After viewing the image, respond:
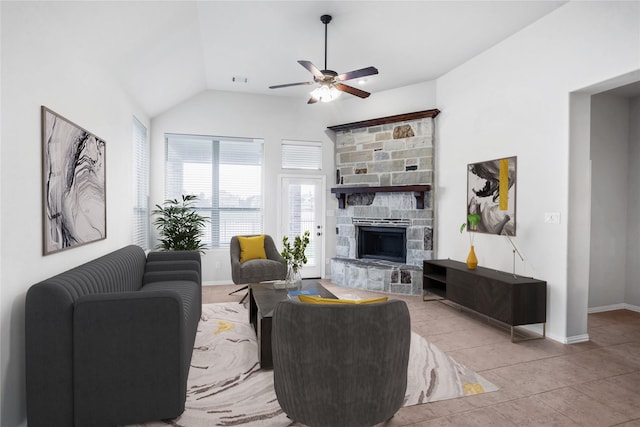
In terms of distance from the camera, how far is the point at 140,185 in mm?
4977

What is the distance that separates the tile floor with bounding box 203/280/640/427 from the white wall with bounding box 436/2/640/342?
42 centimetres

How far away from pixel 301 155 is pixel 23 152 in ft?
14.6

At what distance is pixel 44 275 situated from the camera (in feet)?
7.34

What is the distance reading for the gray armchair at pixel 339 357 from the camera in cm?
157

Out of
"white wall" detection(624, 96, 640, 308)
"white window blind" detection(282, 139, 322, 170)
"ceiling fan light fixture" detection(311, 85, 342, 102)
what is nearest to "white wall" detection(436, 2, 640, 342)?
"white wall" detection(624, 96, 640, 308)

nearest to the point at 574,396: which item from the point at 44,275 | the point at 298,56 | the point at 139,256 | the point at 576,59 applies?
the point at 576,59

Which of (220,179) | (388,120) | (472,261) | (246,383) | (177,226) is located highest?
(388,120)

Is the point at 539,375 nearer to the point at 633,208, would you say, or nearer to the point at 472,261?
the point at 472,261

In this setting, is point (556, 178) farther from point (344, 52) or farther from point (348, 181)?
point (348, 181)

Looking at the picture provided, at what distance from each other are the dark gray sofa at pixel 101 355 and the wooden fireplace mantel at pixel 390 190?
3932 mm

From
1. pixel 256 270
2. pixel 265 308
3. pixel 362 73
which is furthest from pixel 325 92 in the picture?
pixel 256 270

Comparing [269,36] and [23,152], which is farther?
[269,36]

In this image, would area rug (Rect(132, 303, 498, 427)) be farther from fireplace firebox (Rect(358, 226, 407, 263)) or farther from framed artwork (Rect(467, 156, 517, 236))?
fireplace firebox (Rect(358, 226, 407, 263))

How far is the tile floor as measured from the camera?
216 centimetres
